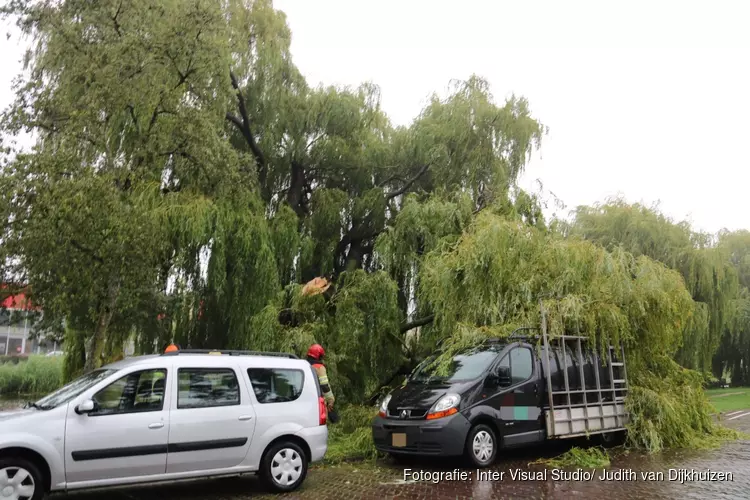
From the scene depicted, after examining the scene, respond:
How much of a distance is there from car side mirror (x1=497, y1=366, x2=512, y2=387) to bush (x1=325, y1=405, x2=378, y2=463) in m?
2.30

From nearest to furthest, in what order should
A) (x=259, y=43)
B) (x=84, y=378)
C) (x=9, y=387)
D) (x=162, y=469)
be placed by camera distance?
(x=162, y=469) → (x=84, y=378) → (x=259, y=43) → (x=9, y=387)

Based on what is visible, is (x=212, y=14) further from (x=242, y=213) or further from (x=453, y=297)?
(x=453, y=297)

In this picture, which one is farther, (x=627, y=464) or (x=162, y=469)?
(x=627, y=464)

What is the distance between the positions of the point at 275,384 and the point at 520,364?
3.99m

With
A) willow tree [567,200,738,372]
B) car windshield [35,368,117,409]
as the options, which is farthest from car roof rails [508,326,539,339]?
willow tree [567,200,738,372]

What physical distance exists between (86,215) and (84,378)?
9.37 ft

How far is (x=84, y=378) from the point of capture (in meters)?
6.90

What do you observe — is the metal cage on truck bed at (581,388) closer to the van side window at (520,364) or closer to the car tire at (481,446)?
the van side window at (520,364)

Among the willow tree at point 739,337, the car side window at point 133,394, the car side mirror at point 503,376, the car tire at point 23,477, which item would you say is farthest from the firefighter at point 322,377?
the willow tree at point 739,337

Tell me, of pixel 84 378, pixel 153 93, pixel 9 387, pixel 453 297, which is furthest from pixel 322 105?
pixel 9 387

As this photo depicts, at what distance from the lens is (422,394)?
878cm

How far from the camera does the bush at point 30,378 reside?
2225 centimetres

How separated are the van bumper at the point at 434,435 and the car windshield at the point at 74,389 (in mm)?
4036

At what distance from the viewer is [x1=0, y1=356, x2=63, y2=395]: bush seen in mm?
22250
